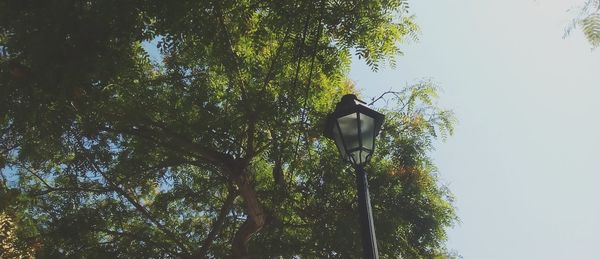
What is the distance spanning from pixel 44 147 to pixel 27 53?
413 cm

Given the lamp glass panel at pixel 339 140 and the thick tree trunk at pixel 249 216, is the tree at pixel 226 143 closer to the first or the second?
the thick tree trunk at pixel 249 216

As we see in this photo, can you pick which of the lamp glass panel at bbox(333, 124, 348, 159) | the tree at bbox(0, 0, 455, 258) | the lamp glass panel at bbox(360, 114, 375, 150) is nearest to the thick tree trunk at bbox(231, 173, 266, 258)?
the tree at bbox(0, 0, 455, 258)

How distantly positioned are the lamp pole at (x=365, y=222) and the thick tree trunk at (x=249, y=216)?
4760 mm

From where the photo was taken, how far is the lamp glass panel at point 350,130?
13.4 ft

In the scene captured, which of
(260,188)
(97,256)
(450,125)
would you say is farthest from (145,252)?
(450,125)

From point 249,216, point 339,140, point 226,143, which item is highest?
point 226,143

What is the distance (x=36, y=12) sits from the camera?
15.5ft

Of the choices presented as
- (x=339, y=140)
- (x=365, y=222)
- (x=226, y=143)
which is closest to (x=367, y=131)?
(x=339, y=140)

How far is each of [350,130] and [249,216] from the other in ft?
17.1

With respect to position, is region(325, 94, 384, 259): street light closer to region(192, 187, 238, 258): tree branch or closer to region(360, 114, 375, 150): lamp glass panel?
region(360, 114, 375, 150): lamp glass panel

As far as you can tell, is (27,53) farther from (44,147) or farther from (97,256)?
(97,256)

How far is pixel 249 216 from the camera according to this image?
8.91 metres

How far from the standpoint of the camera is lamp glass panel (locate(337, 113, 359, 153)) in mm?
4094

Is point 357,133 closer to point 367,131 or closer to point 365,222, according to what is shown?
point 367,131
